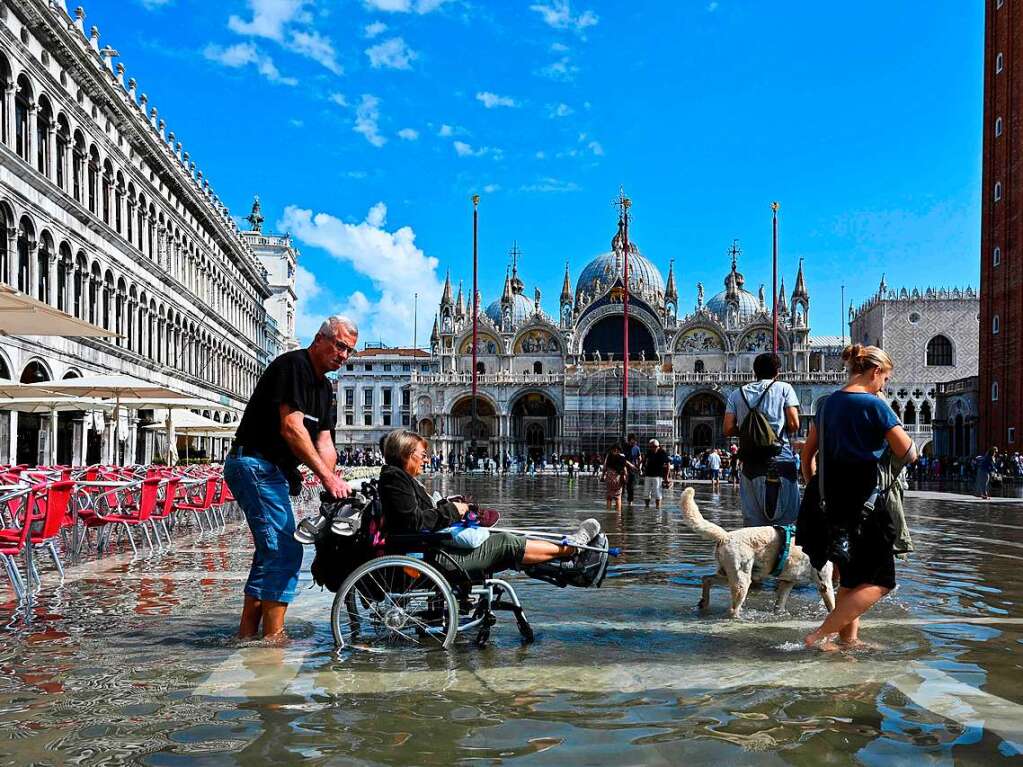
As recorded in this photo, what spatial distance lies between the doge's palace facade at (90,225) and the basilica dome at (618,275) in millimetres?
41639

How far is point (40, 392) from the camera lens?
49.0ft

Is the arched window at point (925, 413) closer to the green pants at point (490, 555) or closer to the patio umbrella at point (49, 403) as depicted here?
the patio umbrella at point (49, 403)

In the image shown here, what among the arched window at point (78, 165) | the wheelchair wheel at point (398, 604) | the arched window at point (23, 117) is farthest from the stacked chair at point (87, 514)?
the arched window at point (78, 165)

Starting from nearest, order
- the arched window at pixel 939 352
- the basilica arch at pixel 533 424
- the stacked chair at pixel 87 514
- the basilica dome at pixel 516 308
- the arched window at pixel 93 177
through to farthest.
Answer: the stacked chair at pixel 87 514, the arched window at pixel 93 177, the arched window at pixel 939 352, the basilica arch at pixel 533 424, the basilica dome at pixel 516 308

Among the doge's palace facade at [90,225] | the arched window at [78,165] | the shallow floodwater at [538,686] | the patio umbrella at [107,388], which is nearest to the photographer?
the shallow floodwater at [538,686]

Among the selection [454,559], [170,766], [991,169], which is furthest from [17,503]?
[991,169]

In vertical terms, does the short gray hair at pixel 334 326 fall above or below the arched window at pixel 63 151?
below

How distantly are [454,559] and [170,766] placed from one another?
82.4 inches

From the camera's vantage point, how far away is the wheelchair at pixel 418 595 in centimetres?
492

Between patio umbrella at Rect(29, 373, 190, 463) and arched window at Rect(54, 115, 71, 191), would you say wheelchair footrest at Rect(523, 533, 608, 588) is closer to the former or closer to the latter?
patio umbrella at Rect(29, 373, 190, 463)

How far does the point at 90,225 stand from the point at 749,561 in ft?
84.3

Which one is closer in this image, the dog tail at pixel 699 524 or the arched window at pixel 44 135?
the dog tail at pixel 699 524

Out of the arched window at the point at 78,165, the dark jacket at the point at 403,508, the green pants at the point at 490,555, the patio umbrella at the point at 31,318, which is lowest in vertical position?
the green pants at the point at 490,555

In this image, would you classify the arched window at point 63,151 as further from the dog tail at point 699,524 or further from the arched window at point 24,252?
the dog tail at point 699,524
